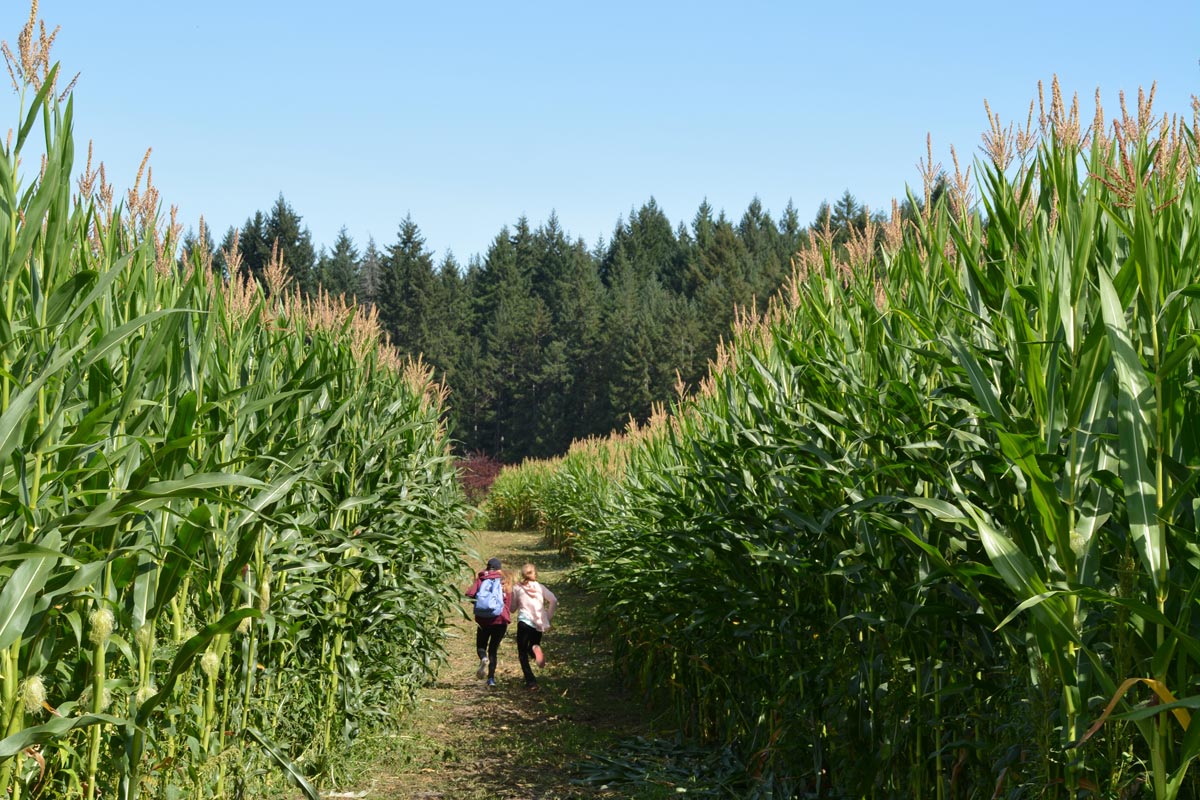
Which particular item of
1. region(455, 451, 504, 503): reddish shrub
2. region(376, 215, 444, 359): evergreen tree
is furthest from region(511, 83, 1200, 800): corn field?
region(376, 215, 444, 359): evergreen tree

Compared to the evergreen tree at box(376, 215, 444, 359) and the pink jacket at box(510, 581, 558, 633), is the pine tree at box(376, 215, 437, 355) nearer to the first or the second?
the evergreen tree at box(376, 215, 444, 359)

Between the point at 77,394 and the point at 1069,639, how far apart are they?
3517 mm

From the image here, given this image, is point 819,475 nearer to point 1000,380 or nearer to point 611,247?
point 1000,380

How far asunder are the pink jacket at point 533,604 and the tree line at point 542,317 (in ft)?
136

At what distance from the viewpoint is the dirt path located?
7121mm

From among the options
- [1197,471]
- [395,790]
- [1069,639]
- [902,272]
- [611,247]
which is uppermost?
[611,247]

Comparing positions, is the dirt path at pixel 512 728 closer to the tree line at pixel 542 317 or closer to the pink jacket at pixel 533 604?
the pink jacket at pixel 533 604

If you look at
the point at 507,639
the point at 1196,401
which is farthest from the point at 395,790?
the point at 507,639

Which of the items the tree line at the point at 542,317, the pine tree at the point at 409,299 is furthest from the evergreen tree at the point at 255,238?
the pine tree at the point at 409,299

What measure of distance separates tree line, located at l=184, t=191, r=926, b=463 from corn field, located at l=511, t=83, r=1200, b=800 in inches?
1845

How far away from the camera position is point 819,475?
4.79 metres

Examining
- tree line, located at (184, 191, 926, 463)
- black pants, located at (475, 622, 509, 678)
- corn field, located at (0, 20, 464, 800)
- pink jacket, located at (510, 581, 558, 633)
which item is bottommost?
black pants, located at (475, 622, 509, 678)

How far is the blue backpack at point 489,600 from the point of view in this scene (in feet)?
36.3

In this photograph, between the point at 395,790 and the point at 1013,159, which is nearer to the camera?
the point at 1013,159
